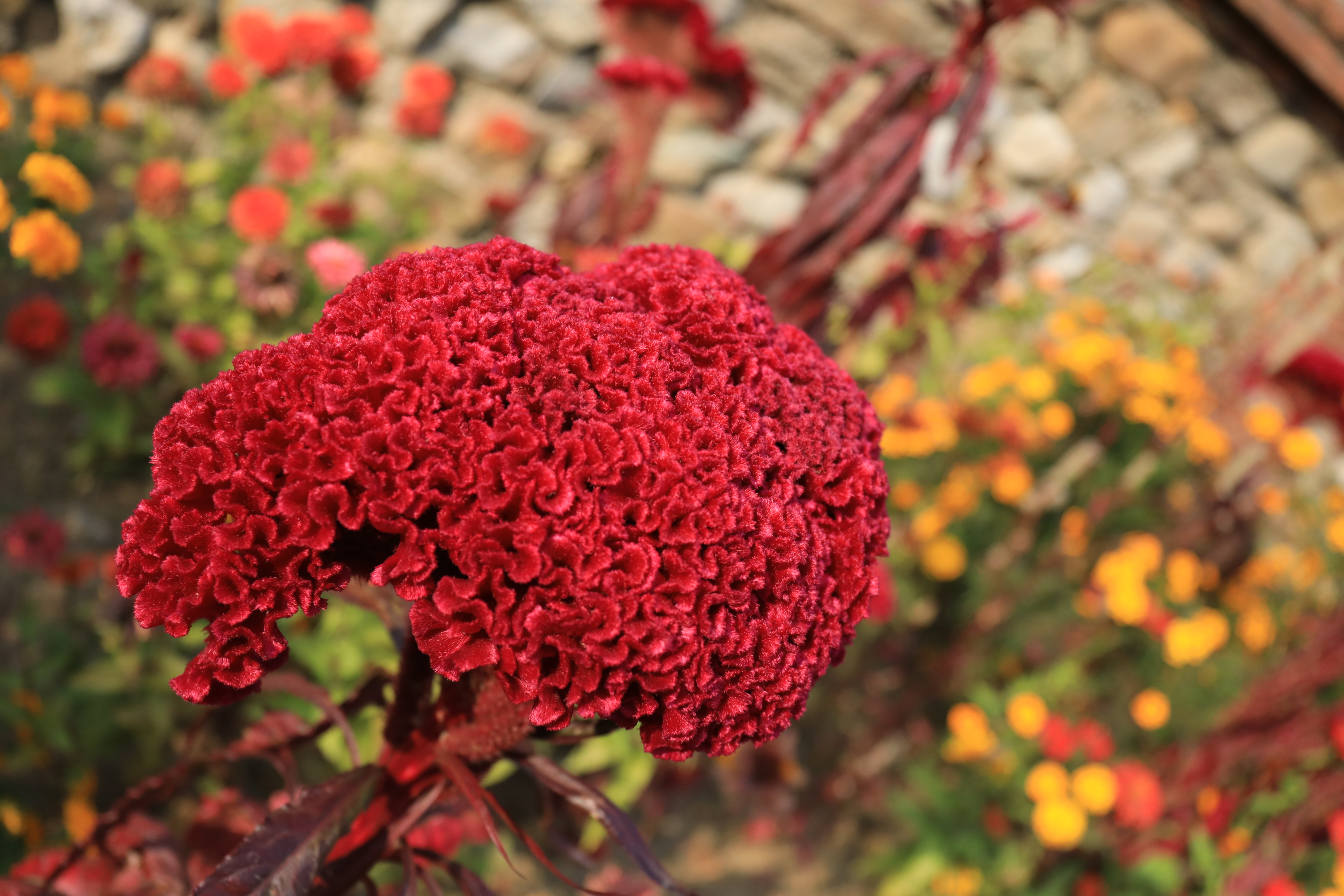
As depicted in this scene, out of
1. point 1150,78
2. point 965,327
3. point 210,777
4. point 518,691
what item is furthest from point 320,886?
point 1150,78

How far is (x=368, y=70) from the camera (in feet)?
8.59

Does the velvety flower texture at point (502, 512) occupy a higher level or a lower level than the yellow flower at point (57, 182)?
higher

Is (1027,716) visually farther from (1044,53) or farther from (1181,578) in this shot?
(1044,53)

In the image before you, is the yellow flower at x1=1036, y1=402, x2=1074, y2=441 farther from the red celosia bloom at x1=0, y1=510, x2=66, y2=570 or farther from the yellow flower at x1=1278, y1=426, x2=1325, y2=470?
the red celosia bloom at x1=0, y1=510, x2=66, y2=570

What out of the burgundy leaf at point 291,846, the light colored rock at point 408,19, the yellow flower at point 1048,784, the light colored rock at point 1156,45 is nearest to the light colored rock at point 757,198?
the light colored rock at point 408,19

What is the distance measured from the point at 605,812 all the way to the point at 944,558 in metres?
1.80

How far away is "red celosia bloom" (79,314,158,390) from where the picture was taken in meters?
2.06

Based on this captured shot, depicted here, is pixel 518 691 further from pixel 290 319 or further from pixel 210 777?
pixel 290 319

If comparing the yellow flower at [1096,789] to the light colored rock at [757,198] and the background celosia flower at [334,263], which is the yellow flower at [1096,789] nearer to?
the background celosia flower at [334,263]

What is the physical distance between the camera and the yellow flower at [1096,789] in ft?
6.86

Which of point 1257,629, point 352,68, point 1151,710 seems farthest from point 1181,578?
point 352,68

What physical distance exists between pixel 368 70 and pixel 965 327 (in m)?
2.54

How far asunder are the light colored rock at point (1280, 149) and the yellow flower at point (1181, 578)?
1.82m

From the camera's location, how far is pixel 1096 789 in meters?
2.10
